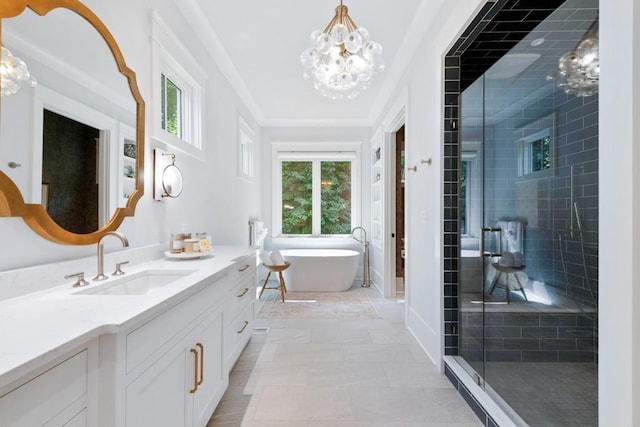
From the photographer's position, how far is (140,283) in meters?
1.58

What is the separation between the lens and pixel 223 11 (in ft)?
8.06

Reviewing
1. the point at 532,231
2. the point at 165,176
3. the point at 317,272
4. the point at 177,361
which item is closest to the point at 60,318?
the point at 177,361

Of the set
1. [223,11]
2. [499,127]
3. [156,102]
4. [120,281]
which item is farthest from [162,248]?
[499,127]

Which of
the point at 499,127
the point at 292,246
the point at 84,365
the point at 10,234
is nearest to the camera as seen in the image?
the point at 84,365

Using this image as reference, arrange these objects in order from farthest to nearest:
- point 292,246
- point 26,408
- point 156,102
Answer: point 292,246 → point 156,102 → point 26,408

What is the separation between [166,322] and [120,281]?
0.46 meters

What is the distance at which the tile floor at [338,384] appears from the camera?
5.73ft

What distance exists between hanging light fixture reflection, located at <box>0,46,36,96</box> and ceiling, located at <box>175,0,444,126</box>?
155 cm

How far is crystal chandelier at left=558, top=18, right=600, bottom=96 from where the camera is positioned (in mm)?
1768

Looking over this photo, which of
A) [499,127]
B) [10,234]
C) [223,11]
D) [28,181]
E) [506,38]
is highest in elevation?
[223,11]

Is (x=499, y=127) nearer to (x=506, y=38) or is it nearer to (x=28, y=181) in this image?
(x=506, y=38)

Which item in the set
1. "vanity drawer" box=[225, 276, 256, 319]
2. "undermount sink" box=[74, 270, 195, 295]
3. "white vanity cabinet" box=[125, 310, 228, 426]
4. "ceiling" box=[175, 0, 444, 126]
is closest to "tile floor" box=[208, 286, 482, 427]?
"white vanity cabinet" box=[125, 310, 228, 426]

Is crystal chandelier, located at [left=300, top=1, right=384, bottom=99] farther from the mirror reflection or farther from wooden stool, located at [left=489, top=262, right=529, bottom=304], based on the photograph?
wooden stool, located at [left=489, top=262, right=529, bottom=304]

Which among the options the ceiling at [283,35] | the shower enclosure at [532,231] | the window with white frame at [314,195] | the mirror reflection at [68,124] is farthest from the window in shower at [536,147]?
the window with white frame at [314,195]
